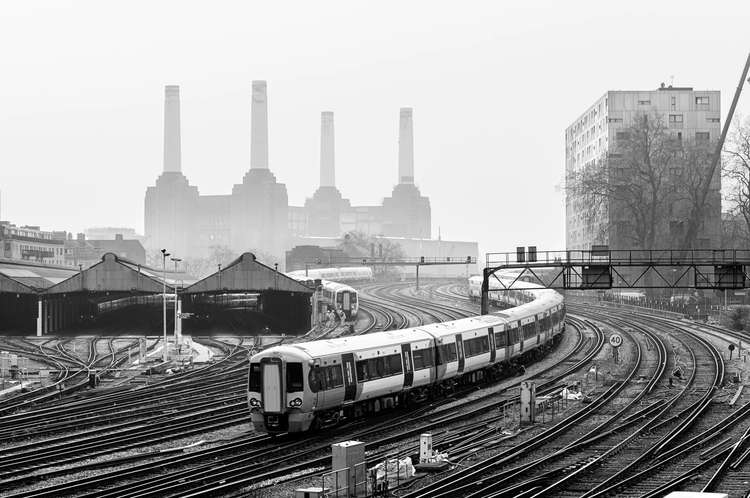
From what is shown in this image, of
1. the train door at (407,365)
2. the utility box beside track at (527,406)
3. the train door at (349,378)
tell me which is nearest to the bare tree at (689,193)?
the train door at (407,365)

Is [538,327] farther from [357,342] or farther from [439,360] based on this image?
[357,342]

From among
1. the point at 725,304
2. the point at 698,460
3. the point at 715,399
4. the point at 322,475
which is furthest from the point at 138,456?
the point at 725,304

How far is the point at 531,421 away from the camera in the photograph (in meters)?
32.3

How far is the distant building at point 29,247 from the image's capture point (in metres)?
135

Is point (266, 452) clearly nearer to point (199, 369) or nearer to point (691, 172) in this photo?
point (199, 369)

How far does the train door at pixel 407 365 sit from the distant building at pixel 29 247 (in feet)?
339

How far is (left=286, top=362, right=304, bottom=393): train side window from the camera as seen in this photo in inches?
1145

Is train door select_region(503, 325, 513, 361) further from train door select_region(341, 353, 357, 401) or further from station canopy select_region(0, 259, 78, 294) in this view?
station canopy select_region(0, 259, 78, 294)

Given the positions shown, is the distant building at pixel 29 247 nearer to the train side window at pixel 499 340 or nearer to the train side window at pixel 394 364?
the train side window at pixel 499 340

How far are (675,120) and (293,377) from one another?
320 feet

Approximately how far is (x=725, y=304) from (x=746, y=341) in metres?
23.2

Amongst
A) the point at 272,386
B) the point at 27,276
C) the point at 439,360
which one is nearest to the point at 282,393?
the point at 272,386

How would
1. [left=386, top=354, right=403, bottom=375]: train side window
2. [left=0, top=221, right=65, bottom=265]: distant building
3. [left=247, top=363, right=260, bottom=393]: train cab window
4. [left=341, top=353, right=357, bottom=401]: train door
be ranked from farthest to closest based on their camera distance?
1. [left=0, top=221, right=65, bottom=265]: distant building
2. [left=386, top=354, right=403, bottom=375]: train side window
3. [left=341, top=353, right=357, bottom=401]: train door
4. [left=247, top=363, right=260, bottom=393]: train cab window

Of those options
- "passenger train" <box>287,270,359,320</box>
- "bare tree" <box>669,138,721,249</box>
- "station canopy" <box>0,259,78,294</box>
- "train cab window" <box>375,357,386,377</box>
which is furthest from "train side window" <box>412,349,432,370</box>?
"bare tree" <box>669,138,721,249</box>
